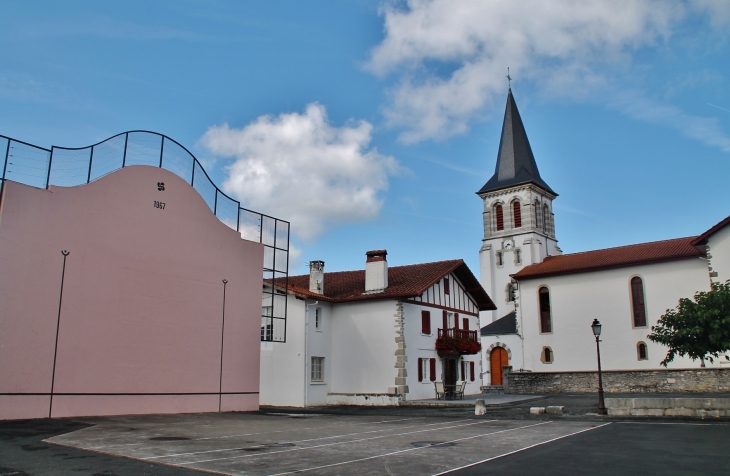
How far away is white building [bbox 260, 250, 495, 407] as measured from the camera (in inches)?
1005

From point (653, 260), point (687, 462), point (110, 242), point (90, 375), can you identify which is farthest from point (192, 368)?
point (653, 260)

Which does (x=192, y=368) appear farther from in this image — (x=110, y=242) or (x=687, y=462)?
(x=687, y=462)

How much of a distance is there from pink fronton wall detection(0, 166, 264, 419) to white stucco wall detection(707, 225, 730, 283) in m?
22.8

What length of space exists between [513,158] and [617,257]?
2214 cm

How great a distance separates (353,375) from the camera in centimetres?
2658

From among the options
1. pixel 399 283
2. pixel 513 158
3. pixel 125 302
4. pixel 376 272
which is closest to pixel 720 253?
pixel 399 283

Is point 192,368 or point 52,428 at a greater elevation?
point 192,368

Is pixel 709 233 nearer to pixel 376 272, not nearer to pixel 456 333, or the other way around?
pixel 456 333

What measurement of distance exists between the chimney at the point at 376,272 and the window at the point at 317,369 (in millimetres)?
3822

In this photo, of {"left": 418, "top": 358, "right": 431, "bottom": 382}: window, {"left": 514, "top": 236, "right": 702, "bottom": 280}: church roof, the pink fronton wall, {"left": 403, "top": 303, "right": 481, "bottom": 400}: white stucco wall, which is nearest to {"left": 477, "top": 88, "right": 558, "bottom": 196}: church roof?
{"left": 514, "top": 236, "right": 702, "bottom": 280}: church roof

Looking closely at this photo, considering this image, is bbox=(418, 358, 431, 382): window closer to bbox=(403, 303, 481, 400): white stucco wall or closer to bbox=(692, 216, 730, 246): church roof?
bbox=(403, 303, 481, 400): white stucco wall

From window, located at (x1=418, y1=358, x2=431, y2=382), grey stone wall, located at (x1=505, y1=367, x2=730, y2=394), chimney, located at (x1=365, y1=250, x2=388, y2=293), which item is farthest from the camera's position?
grey stone wall, located at (x1=505, y1=367, x2=730, y2=394)

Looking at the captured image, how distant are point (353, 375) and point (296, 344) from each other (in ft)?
10.1

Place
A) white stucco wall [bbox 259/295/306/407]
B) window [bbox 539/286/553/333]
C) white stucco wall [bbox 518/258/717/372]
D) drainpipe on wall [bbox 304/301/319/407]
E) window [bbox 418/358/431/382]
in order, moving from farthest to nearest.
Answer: window [bbox 539/286/553/333] → white stucco wall [bbox 518/258/717/372] → window [bbox 418/358/431/382] → white stucco wall [bbox 259/295/306/407] → drainpipe on wall [bbox 304/301/319/407]
